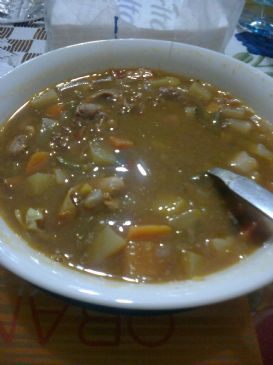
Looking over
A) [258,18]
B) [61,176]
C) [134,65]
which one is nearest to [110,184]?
[61,176]

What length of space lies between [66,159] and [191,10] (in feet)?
3.74

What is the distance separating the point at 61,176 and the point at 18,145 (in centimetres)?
24

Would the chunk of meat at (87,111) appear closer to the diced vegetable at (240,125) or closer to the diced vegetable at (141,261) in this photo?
the diced vegetable at (240,125)

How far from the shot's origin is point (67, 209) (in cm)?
144

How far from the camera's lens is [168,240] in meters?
1.37

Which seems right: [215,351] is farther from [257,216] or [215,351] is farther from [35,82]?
[35,82]

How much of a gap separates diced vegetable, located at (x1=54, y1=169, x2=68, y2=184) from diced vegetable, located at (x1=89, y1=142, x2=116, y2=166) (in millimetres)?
129

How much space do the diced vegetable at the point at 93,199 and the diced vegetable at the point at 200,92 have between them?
29.0 inches

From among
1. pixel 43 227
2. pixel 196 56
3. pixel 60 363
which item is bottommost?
pixel 60 363

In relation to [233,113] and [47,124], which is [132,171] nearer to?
[47,124]

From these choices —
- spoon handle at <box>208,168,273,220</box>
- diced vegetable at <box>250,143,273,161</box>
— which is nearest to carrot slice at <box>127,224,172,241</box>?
spoon handle at <box>208,168,273,220</box>

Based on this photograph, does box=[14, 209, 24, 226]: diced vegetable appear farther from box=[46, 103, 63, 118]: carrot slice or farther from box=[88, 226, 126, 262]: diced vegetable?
box=[46, 103, 63, 118]: carrot slice

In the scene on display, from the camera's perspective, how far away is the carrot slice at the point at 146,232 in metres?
1.37

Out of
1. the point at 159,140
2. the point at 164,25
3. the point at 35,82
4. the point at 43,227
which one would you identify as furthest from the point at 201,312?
the point at 164,25
